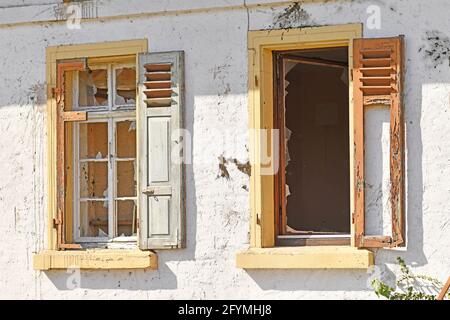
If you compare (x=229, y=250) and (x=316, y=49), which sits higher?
(x=316, y=49)

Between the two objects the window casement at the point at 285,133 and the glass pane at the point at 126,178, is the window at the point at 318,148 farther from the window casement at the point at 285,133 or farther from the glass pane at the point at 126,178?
the glass pane at the point at 126,178

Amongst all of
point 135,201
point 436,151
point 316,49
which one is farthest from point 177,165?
point 436,151

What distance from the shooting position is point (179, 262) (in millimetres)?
10805

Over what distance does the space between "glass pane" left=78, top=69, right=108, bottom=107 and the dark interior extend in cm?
278

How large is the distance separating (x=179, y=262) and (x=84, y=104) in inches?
65.5

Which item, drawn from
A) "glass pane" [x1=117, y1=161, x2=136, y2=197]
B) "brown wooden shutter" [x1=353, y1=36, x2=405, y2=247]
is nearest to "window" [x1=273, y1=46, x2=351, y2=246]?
"glass pane" [x1=117, y1=161, x2=136, y2=197]

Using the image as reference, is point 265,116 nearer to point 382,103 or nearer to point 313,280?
point 382,103

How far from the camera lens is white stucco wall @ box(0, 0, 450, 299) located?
10.1 metres

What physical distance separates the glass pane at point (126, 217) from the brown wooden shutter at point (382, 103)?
2.08 meters

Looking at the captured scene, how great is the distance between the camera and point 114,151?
11.3m

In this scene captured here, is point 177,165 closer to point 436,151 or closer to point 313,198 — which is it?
point 436,151

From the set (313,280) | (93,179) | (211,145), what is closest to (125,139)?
(93,179)

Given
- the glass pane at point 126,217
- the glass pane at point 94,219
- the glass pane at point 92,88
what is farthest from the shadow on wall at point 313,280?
the glass pane at point 92,88

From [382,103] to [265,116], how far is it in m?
1.01
